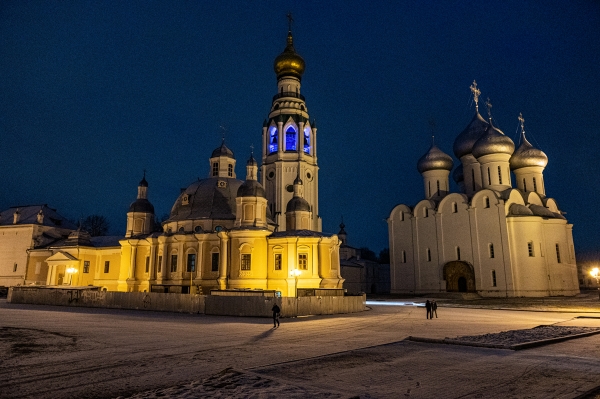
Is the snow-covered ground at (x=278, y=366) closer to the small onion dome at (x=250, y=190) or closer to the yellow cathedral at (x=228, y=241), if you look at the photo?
the yellow cathedral at (x=228, y=241)

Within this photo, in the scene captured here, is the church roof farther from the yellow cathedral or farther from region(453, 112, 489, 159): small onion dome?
region(453, 112, 489, 159): small onion dome

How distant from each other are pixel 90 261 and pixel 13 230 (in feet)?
42.1

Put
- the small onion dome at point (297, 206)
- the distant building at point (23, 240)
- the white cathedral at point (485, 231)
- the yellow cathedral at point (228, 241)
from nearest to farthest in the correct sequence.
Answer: the yellow cathedral at point (228, 241)
the small onion dome at point (297, 206)
the white cathedral at point (485, 231)
the distant building at point (23, 240)

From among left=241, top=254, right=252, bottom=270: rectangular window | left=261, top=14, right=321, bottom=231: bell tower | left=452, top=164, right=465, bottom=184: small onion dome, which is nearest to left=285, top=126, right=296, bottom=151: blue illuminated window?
left=261, top=14, right=321, bottom=231: bell tower

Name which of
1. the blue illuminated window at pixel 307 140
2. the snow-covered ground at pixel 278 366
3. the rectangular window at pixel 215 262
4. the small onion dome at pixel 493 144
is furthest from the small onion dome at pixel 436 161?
the snow-covered ground at pixel 278 366

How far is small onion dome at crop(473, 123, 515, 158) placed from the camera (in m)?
41.4

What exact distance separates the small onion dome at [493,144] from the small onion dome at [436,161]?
434 cm

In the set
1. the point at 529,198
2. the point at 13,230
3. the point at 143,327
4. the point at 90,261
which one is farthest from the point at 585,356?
the point at 13,230

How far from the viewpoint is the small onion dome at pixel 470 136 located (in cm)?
4531

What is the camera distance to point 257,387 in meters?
6.34

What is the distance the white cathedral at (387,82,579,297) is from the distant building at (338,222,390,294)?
43.2ft

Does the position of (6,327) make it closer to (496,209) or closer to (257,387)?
(257,387)

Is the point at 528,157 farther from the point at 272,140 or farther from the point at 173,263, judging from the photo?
the point at 173,263

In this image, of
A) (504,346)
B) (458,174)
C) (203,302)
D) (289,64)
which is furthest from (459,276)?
(289,64)
